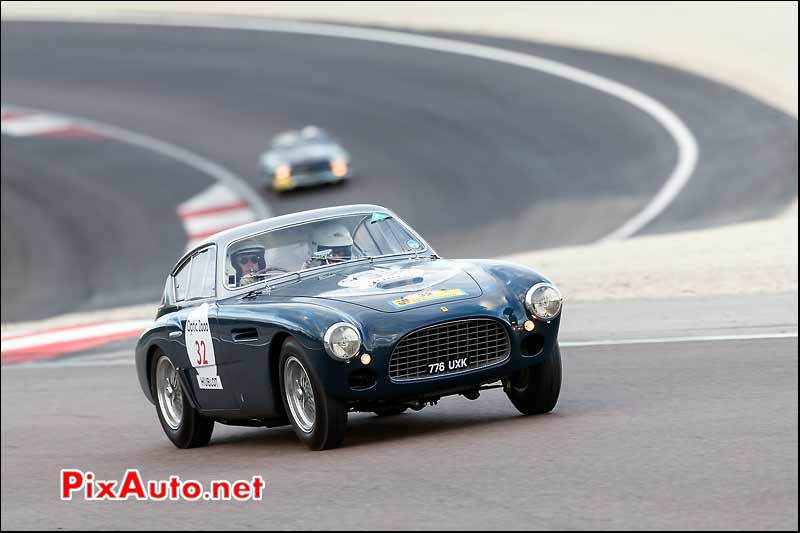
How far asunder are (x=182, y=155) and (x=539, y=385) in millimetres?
22175

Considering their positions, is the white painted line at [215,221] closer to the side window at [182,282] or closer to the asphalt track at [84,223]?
the asphalt track at [84,223]

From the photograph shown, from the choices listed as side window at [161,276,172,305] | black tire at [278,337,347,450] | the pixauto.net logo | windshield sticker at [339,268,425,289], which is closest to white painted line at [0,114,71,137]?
side window at [161,276,172,305]

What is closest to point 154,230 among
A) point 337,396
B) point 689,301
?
point 689,301

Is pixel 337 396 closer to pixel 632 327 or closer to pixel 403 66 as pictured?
pixel 632 327

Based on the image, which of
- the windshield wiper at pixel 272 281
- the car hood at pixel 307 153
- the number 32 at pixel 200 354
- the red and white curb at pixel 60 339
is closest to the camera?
the windshield wiper at pixel 272 281

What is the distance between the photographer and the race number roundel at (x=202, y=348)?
862cm

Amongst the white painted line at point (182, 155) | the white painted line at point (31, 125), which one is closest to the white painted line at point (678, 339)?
the white painted line at point (182, 155)

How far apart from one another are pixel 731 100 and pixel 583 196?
19.7ft

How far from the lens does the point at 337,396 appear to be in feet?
24.7

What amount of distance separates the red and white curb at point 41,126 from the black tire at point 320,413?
2415 cm

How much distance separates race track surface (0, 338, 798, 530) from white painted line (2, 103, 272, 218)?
1473 cm

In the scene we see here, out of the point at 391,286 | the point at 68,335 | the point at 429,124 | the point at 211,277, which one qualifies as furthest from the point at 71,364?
the point at 429,124

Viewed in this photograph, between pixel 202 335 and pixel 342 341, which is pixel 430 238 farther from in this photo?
pixel 342 341

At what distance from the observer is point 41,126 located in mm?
31703
